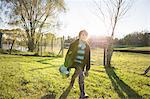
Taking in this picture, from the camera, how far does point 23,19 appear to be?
32.6 meters

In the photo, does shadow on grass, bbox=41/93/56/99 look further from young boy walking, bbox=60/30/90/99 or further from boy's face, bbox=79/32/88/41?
boy's face, bbox=79/32/88/41

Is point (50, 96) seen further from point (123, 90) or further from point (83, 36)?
point (123, 90)

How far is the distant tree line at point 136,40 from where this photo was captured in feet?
229

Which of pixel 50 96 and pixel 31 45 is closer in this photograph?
pixel 50 96

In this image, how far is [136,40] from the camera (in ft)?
248

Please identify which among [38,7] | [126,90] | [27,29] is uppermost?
[38,7]

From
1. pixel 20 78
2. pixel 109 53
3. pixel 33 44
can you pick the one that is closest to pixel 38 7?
pixel 33 44

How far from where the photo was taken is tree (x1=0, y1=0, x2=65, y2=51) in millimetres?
31906

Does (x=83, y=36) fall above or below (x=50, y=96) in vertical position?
above

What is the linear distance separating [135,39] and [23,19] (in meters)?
50.1

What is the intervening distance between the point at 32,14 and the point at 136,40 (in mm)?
49271

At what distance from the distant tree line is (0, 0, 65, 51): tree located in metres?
39.2

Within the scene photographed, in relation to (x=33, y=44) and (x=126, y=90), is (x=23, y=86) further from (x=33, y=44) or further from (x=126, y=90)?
(x=33, y=44)

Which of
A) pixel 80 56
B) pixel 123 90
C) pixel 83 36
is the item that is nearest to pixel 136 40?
pixel 123 90
